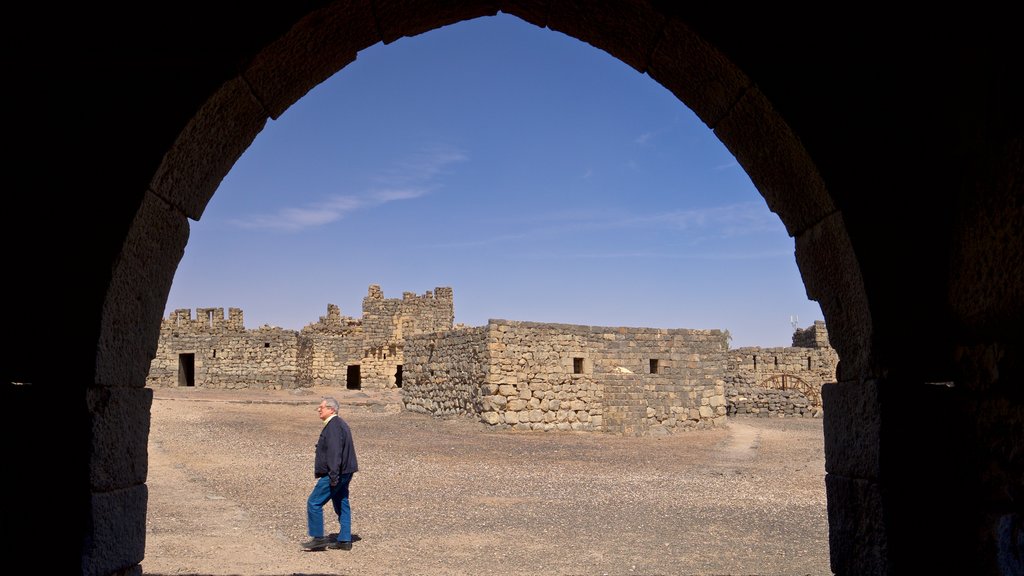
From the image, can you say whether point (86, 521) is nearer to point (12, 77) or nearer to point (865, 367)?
point (12, 77)

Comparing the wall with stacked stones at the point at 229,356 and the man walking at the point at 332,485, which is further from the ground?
the wall with stacked stones at the point at 229,356

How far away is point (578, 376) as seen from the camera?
59.2 ft

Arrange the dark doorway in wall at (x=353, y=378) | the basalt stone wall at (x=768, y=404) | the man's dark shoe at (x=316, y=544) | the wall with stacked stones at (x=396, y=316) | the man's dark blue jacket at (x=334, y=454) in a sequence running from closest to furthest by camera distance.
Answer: the man's dark shoe at (x=316, y=544)
the man's dark blue jacket at (x=334, y=454)
the basalt stone wall at (x=768, y=404)
the wall with stacked stones at (x=396, y=316)
the dark doorway in wall at (x=353, y=378)

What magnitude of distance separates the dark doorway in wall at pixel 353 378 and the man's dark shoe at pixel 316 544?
1143 inches

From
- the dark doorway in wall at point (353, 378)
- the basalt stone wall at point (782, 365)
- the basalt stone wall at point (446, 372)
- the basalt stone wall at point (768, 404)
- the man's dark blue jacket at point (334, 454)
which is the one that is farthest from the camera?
the dark doorway in wall at point (353, 378)

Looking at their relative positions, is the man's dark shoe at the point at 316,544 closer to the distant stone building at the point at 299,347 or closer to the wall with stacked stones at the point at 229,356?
the distant stone building at the point at 299,347

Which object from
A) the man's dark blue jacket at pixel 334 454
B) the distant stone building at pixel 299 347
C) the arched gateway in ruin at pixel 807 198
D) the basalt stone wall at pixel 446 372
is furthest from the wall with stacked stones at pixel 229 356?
the arched gateway in ruin at pixel 807 198

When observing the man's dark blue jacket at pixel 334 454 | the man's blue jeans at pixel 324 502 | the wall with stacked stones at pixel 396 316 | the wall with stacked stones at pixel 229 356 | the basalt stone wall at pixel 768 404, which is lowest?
the basalt stone wall at pixel 768 404

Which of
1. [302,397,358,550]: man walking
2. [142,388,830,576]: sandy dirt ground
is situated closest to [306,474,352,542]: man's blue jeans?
[302,397,358,550]: man walking

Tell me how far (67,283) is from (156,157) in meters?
0.58

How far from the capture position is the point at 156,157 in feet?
9.92

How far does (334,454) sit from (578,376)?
37.5 ft

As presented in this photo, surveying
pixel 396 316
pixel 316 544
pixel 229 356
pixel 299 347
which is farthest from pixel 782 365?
pixel 316 544

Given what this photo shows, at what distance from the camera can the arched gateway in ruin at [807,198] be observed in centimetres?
292
